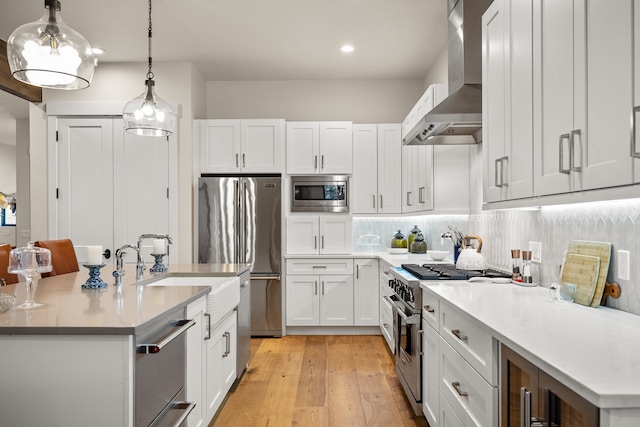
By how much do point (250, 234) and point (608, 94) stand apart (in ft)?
12.6

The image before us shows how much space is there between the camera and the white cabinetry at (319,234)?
16.2 ft

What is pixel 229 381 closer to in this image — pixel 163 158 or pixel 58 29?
pixel 58 29

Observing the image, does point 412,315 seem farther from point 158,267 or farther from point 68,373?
point 68,373

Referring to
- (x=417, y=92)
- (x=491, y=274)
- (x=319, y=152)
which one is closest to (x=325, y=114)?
(x=319, y=152)

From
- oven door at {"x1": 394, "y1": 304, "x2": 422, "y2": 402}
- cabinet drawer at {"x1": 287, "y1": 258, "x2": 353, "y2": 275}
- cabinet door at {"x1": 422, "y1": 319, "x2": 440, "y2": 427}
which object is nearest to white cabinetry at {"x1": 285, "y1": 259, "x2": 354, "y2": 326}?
cabinet drawer at {"x1": 287, "y1": 258, "x2": 353, "y2": 275}

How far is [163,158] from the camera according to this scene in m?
4.66

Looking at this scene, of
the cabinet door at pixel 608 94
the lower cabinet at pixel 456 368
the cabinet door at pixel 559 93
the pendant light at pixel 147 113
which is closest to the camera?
the cabinet door at pixel 608 94

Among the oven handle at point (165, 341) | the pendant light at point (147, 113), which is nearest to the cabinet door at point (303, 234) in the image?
the pendant light at point (147, 113)

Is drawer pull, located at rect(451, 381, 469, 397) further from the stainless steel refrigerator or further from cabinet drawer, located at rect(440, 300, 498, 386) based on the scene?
the stainless steel refrigerator

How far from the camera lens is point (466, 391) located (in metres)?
1.80

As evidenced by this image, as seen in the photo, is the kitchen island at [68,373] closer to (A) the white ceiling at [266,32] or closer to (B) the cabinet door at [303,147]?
(A) the white ceiling at [266,32]

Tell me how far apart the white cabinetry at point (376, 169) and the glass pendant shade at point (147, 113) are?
2.55 metres

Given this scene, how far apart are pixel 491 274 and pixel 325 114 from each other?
328 centimetres

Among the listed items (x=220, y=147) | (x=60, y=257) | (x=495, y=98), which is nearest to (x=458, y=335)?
(x=495, y=98)
